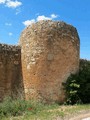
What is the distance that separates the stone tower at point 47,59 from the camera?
12.6 m

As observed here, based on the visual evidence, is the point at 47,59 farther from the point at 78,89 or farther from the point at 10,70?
the point at 78,89

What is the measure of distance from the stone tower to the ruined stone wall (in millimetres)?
323

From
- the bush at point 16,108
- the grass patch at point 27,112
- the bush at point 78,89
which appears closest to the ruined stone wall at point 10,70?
the grass patch at point 27,112

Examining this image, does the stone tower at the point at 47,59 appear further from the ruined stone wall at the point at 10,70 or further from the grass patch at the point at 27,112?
the grass patch at the point at 27,112

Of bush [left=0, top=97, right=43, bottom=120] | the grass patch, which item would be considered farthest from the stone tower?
bush [left=0, top=97, right=43, bottom=120]

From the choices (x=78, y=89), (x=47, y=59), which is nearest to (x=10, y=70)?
(x=47, y=59)

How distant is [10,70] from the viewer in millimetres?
13133

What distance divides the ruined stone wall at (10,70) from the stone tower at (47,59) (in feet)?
1.06

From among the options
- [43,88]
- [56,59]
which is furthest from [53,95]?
[56,59]

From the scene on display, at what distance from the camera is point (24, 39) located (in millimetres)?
13383

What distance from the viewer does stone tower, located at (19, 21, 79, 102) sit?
12.6 metres

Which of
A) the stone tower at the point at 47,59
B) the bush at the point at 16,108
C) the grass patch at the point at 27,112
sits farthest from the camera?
the stone tower at the point at 47,59

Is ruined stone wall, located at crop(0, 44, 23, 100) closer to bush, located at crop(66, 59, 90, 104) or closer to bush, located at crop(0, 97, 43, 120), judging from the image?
bush, located at crop(0, 97, 43, 120)

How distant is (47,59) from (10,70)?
1.88m
